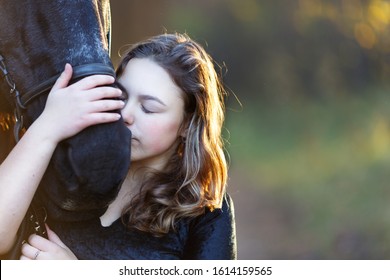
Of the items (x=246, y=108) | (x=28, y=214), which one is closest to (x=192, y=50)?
(x=28, y=214)

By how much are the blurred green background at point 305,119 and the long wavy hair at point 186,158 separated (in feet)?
2.90

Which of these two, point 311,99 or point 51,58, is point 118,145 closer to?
point 51,58

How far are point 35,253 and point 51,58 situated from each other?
0.97ft

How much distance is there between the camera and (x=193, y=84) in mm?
1095

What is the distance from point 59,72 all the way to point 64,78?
0.07 ft

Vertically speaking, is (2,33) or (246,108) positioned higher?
(2,33)

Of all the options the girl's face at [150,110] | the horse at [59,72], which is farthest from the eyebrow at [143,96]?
the horse at [59,72]

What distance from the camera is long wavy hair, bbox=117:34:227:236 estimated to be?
1057 mm

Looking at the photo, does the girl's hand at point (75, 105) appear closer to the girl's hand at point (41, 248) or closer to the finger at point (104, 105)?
the finger at point (104, 105)

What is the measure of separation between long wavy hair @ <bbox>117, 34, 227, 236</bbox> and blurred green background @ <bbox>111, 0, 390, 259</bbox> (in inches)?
34.7

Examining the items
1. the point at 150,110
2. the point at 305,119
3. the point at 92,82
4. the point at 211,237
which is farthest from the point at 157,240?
the point at 305,119

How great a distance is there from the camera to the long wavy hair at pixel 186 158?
1057 millimetres

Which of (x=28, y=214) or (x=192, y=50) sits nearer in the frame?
(x=28, y=214)

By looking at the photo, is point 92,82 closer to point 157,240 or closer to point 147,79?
point 147,79
